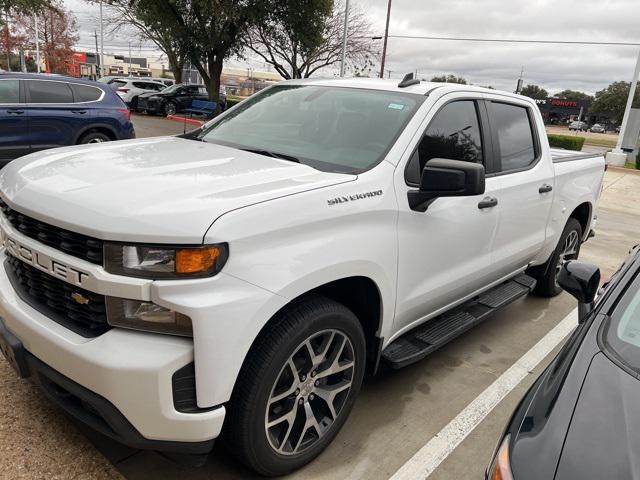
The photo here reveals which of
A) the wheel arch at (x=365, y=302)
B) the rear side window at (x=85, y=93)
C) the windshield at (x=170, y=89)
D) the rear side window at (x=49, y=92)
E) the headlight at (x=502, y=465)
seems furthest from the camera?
the windshield at (x=170, y=89)

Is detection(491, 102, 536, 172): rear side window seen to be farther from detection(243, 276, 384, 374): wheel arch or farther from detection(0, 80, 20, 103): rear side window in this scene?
detection(0, 80, 20, 103): rear side window

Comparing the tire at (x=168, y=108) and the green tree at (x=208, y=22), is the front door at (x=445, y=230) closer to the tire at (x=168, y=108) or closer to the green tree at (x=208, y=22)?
the green tree at (x=208, y=22)

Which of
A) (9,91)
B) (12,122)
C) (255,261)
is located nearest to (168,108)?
(9,91)

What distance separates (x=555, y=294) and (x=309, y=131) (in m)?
3.48

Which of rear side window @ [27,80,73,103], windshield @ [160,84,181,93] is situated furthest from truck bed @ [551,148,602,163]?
windshield @ [160,84,181,93]

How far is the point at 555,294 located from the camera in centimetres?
538

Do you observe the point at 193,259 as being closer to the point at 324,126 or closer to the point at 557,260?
the point at 324,126

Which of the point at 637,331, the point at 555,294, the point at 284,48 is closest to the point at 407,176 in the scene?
the point at 637,331

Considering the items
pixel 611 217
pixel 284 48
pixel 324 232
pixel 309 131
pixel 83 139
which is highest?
pixel 284 48

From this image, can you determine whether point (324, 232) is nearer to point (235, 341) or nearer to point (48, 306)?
point (235, 341)

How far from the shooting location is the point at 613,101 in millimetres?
71000

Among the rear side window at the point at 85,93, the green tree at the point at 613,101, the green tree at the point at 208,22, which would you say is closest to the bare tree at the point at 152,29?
the green tree at the point at 208,22

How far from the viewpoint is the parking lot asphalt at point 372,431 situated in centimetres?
249

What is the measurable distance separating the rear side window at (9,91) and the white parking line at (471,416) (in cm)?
845
